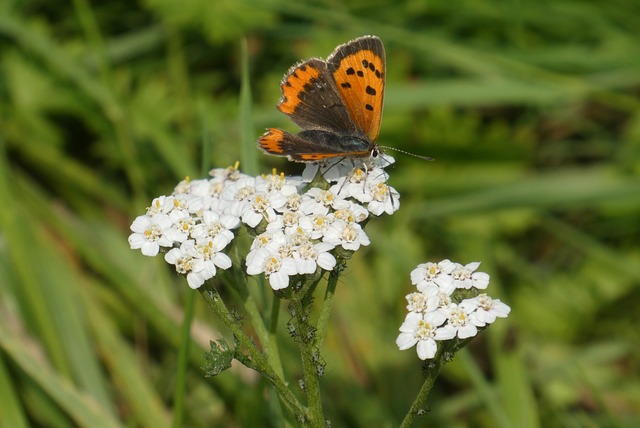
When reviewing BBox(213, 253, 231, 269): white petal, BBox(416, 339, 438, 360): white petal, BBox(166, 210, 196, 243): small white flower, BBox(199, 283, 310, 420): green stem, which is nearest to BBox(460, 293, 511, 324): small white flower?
BBox(416, 339, 438, 360): white petal

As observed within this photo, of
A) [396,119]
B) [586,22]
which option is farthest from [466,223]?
[586,22]

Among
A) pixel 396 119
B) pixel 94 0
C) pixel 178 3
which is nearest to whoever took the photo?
pixel 178 3

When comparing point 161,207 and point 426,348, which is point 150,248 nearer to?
point 161,207

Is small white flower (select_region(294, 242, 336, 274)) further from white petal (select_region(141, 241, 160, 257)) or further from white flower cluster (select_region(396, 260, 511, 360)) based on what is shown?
white petal (select_region(141, 241, 160, 257))

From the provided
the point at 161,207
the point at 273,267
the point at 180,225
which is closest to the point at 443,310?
the point at 273,267

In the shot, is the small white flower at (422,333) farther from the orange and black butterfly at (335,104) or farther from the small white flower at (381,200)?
the orange and black butterfly at (335,104)

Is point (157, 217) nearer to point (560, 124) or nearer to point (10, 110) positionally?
point (10, 110)
